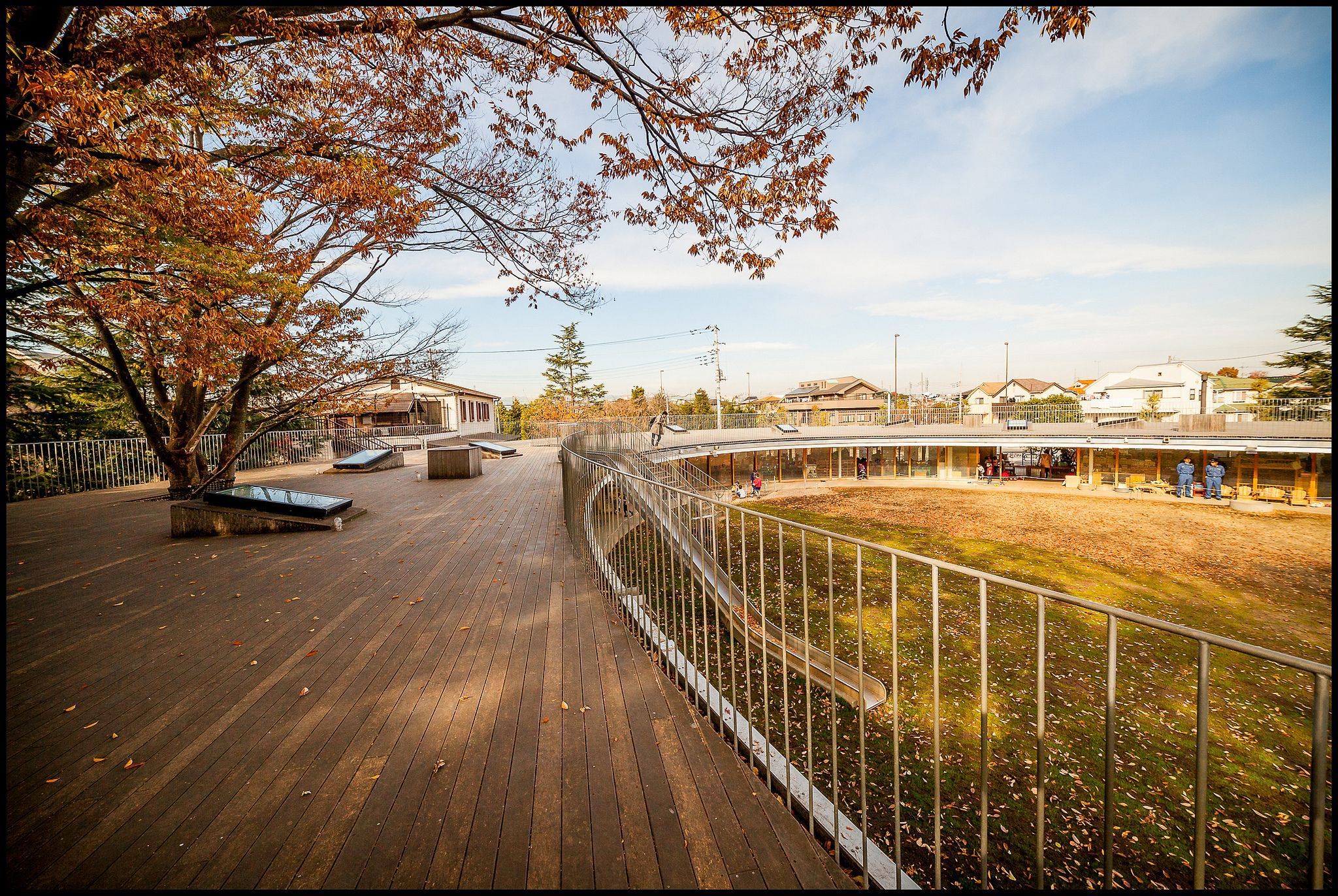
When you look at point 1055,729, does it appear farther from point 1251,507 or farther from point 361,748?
point 1251,507

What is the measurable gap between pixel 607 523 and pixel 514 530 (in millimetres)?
2942

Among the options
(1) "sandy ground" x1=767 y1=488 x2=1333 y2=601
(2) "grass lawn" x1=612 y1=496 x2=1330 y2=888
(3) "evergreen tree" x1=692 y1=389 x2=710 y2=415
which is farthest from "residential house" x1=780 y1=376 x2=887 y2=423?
(2) "grass lawn" x1=612 y1=496 x2=1330 y2=888

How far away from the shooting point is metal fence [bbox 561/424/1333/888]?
2004mm

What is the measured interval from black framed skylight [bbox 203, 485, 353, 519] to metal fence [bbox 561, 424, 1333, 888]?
13.9ft

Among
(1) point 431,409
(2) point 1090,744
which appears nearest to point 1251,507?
(2) point 1090,744

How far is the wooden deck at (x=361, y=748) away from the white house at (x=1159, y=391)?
61.3 meters

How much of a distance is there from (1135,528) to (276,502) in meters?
29.1

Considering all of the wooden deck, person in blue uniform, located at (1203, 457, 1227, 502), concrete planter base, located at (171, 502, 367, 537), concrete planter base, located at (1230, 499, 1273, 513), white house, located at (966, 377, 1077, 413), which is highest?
white house, located at (966, 377, 1077, 413)

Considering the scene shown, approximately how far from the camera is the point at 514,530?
7.93 meters

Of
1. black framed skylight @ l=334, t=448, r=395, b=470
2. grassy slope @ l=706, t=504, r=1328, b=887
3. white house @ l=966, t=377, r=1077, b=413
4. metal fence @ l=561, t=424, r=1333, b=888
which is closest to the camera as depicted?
metal fence @ l=561, t=424, r=1333, b=888

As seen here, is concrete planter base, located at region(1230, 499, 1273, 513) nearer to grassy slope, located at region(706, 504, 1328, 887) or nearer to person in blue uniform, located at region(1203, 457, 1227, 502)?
person in blue uniform, located at region(1203, 457, 1227, 502)

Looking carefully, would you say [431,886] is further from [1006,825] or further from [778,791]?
[1006,825]

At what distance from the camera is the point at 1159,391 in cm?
5009

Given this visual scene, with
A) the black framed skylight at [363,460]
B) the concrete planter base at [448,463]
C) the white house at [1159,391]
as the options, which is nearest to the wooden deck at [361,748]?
the concrete planter base at [448,463]
